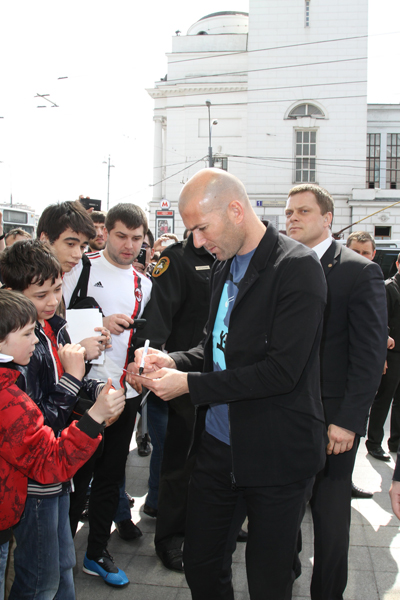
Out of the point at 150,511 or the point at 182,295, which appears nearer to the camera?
the point at 182,295

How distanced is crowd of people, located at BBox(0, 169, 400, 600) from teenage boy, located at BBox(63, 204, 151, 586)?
0.02 metres

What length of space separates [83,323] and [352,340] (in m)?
1.47

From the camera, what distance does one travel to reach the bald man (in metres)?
1.97

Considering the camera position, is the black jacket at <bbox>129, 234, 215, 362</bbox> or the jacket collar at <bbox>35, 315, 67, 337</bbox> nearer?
the jacket collar at <bbox>35, 315, 67, 337</bbox>

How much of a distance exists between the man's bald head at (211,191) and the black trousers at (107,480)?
1571 millimetres

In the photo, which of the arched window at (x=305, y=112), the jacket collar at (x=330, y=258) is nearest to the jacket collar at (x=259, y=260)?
the jacket collar at (x=330, y=258)

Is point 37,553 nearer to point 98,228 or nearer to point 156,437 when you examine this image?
point 156,437

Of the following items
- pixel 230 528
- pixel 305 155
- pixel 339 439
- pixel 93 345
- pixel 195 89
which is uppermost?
pixel 195 89

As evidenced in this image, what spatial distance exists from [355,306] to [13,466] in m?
1.82

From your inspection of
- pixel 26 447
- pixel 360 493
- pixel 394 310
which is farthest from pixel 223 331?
pixel 394 310

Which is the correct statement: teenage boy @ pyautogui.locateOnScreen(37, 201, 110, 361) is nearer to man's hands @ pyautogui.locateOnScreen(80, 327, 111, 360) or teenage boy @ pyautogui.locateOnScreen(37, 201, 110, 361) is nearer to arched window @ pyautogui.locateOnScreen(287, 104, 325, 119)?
man's hands @ pyautogui.locateOnScreen(80, 327, 111, 360)

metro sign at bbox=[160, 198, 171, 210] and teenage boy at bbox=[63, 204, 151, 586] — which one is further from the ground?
metro sign at bbox=[160, 198, 171, 210]

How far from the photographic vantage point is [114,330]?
299cm

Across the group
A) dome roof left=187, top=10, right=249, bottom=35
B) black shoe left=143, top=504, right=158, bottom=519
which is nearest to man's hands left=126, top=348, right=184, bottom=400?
black shoe left=143, top=504, right=158, bottom=519
